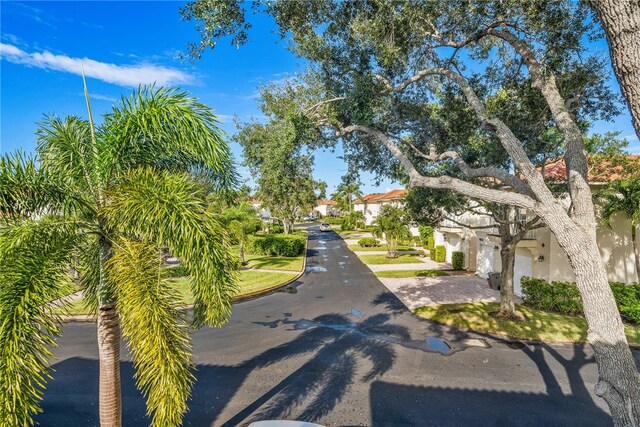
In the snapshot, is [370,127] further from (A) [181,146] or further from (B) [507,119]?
(A) [181,146]

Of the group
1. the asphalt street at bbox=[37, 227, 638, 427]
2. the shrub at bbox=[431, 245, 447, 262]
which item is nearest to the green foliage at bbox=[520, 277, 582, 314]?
the asphalt street at bbox=[37, 227, 638, 427]

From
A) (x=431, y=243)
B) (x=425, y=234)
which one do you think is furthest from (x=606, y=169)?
(x=425, y=234)

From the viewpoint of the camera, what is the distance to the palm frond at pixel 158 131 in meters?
4.13

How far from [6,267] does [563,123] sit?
8243mm

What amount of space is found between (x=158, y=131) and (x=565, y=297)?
15.6 m

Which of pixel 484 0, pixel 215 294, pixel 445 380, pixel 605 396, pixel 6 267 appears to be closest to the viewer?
pixel 6 267

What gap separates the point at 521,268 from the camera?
623 inches

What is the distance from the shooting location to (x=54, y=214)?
4062 millimetres

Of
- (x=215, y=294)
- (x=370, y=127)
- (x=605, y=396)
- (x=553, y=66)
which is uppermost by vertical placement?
(x=553, y=66)

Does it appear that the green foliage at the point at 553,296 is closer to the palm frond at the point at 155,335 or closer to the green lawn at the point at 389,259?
the green lawn at the point at 389,259

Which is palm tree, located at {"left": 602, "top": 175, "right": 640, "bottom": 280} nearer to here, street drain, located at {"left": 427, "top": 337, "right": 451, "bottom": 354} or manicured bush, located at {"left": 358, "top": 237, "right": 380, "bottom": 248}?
street drain, located at {"left": 427, "top": 337, "right": 451, "bottom": 354}

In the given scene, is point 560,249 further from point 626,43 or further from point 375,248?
point 375,248

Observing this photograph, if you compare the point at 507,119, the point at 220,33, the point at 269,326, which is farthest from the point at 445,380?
the point at 220,33

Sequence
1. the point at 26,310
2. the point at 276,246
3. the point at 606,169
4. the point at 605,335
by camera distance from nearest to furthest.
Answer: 1. the point at 26,310
2. the point at 605,335
3. the point at 606,169
4. the point at 276,246
